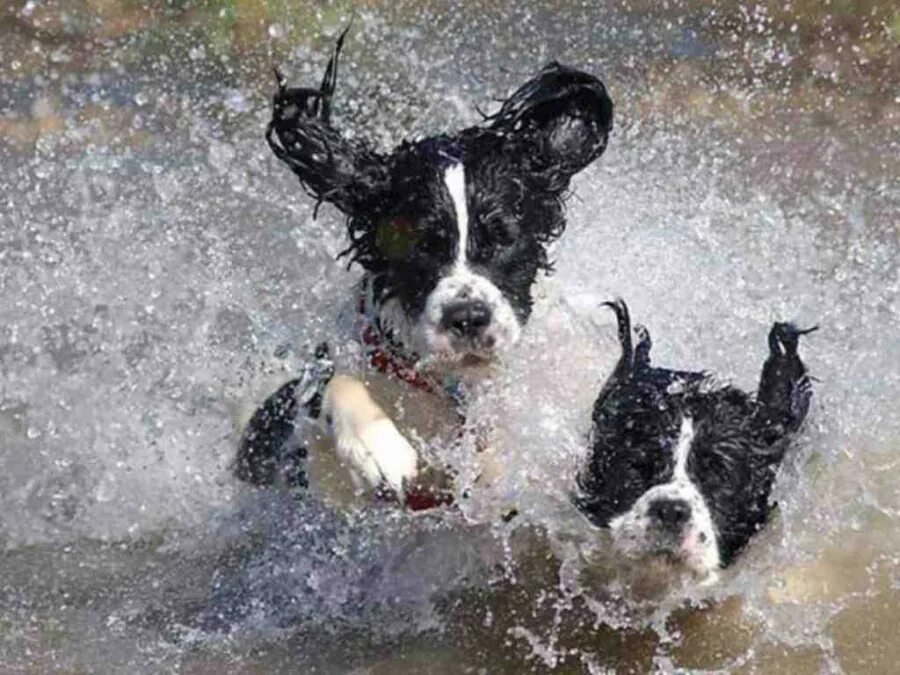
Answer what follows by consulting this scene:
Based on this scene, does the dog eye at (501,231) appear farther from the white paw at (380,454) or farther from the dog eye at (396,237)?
the white paw at (380,454)

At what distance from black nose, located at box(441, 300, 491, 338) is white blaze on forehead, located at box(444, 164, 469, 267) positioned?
0.17 m

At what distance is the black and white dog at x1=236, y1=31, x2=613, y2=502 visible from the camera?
4770 millimetres

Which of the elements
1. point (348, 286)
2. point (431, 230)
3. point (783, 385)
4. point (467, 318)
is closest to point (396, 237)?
point (431, 230)

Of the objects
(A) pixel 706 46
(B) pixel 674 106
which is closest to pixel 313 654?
(B) pixel 674 106

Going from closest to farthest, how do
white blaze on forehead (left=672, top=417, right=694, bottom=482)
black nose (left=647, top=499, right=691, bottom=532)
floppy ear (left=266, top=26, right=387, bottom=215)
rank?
black nose (left=647, top=499, right=691, bottom=532) < white blaze on forehead (left=672, top=417, right=694, bottom=482) < floppy ear (left=266, top=26, right=387, bottom=215)

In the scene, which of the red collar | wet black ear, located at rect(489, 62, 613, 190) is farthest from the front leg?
wet black ear, located at rect(489, 62, 613, 190)

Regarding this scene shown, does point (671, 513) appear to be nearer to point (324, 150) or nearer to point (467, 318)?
point (467, 318)

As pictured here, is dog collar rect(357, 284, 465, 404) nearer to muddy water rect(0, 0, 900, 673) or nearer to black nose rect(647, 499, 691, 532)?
muddy water rect(0, 0, 900, 673)

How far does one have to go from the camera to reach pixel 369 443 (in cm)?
483

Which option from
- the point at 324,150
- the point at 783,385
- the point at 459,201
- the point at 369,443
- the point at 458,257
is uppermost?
the point at 324,150

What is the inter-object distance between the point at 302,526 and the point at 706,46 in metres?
4.04

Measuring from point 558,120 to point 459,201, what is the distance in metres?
0.63

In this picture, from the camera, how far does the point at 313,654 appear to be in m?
4.62

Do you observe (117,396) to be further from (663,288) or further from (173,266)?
(663,288)
